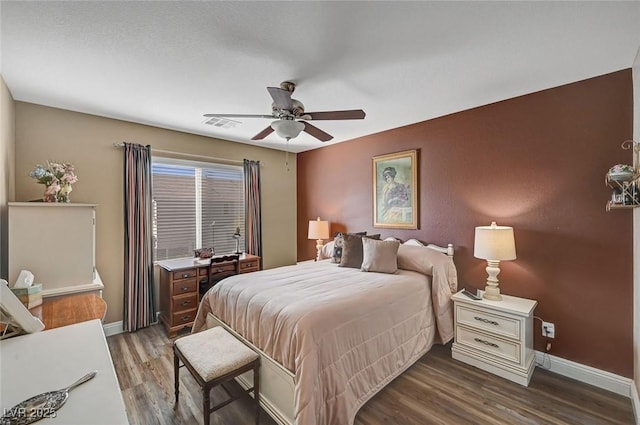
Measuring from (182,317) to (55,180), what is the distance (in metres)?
1.93

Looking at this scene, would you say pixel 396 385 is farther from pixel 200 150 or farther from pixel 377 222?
pixel 200 150

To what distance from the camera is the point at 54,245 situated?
2254mm

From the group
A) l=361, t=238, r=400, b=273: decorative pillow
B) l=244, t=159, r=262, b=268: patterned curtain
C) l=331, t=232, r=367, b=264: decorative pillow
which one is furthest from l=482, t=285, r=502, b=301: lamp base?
l=244, t=159, r=262, b=268: patterned curtain

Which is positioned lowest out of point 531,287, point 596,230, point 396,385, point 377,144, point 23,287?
point 396,385

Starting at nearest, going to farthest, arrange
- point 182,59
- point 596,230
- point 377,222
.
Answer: point 182,59, point 596,230, point 377,222

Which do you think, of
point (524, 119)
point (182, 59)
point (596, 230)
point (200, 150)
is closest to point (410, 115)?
point (524, 119)

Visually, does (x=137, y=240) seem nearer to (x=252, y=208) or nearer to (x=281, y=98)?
(x=252, y=208)

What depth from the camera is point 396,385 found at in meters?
2.32

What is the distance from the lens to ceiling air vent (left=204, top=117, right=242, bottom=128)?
334 cm

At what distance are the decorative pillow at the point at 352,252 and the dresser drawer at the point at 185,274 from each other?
1843 mm

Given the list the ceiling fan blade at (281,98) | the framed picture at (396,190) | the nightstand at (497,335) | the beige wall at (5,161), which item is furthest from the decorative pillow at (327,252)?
the beige wall at (5,161)

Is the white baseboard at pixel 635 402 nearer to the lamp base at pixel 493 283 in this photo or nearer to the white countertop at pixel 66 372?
the lamp base at pixel 493 283

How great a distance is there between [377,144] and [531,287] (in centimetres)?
255

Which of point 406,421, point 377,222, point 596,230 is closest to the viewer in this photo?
point 406,421
